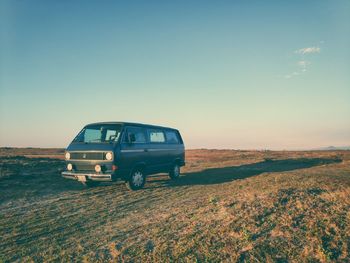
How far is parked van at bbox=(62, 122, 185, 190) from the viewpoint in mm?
9461

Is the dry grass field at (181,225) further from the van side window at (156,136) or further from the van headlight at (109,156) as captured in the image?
the van side window at (156,136)

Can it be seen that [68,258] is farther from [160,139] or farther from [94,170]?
[160,139]

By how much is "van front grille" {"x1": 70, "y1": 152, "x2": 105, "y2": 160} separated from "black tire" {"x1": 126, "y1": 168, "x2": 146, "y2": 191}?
129 centimetres

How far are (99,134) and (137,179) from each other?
81.8 inches

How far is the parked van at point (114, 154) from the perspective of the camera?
9461mm

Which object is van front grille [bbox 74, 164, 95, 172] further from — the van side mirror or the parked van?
the van side mirror

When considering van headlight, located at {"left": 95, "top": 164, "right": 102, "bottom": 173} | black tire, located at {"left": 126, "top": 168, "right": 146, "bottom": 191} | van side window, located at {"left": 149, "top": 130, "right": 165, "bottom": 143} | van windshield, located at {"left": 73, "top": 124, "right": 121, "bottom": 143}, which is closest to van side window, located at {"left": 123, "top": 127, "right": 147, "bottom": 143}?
van windshield, located at {"left": 73, "top": 124, "right": 121, "bottom": 143}

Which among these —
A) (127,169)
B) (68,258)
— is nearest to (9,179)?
(127,169)

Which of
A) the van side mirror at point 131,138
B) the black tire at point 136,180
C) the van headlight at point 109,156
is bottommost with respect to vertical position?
the black tire at point 136,180

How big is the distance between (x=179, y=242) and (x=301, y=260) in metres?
1.90

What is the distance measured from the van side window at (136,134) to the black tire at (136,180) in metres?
1.10

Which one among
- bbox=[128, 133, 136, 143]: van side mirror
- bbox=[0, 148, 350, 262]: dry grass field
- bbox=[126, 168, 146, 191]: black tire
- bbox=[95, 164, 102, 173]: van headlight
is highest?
bbox=[128, 133, 136, 143]: van side mirror

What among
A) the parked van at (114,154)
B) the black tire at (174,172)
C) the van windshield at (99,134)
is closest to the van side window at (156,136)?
the parked van at (114,154)

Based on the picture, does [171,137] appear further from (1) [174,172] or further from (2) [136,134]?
(2) [136,134]
